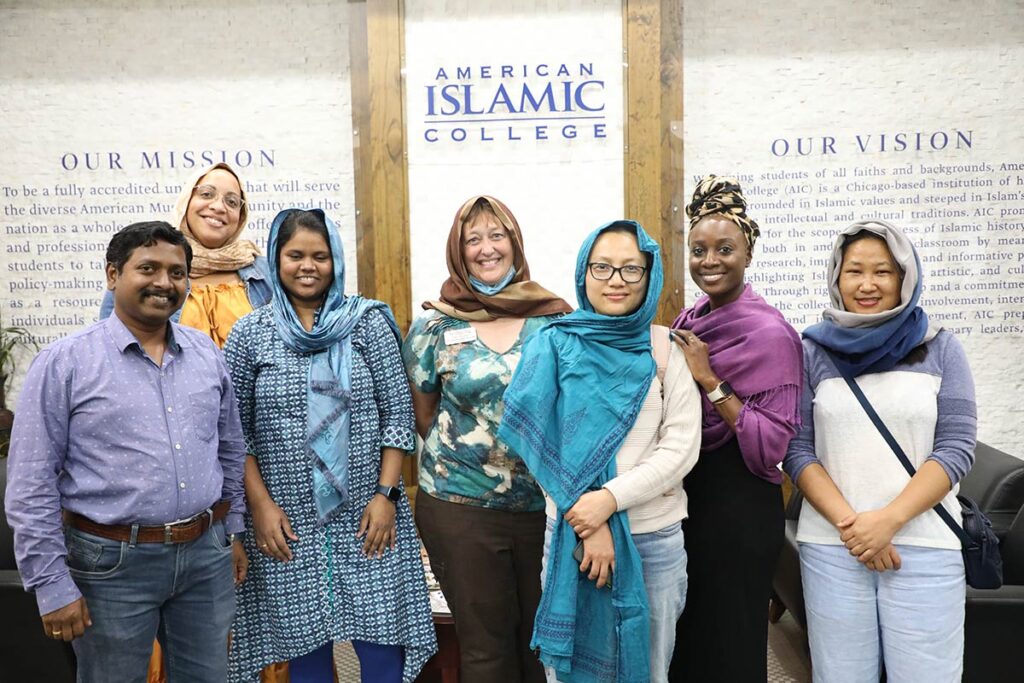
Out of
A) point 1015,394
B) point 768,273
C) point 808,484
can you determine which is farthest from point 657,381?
point 1015,394

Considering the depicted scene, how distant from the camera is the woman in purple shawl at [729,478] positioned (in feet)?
6.46

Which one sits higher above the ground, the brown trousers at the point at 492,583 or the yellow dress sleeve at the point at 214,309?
the yellow dress sleeve at the point at 214,309

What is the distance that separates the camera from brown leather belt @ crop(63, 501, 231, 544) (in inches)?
70.3

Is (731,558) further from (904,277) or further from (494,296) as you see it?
(494,296)

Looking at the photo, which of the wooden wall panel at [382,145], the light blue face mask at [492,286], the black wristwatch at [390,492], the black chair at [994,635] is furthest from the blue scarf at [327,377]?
the black chair at [994,635]

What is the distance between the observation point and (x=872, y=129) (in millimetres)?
4004

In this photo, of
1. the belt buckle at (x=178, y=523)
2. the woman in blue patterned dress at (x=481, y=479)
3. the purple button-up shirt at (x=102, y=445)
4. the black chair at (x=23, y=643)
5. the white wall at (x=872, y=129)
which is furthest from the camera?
the white wall at (x=872, y=129)

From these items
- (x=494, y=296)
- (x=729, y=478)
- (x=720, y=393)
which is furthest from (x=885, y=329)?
(x=494, y=296)

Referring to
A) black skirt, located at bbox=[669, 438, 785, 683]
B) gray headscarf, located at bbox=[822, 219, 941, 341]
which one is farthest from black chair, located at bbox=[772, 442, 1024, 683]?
gray headscarf, located at bbox=[822, 219, 941, 341]

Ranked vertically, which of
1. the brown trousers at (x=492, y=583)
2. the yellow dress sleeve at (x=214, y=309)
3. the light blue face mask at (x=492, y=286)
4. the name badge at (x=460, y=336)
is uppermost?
the light blue face mask at (x=492, y=286)

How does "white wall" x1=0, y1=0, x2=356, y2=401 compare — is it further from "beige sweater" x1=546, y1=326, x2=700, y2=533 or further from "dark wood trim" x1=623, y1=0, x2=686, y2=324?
"beige sweater" x1=546, y1=326, x2=700, y2=533

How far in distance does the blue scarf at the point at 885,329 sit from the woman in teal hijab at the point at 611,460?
0.41 m

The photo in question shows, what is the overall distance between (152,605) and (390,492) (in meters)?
0.64

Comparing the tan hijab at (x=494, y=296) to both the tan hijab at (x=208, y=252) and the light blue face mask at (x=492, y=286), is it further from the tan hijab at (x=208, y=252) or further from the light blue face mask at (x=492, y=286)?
the tan hijab at (x=208, y=252)
